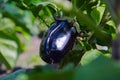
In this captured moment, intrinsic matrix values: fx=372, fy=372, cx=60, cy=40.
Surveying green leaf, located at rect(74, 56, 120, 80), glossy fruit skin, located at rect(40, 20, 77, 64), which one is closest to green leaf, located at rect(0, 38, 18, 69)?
glossy fruit skin, located at rect(40, 20, 77, 64)

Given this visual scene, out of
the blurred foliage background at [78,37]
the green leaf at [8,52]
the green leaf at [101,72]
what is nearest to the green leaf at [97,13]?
the blurred foliage background at [78,37]

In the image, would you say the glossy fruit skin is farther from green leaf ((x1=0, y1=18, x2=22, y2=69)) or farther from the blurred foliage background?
green leaf ((x1=0, y1=18, x2=22, y2=69))

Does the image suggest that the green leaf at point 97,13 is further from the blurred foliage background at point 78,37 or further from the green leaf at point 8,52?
the green leaf at point 8,52

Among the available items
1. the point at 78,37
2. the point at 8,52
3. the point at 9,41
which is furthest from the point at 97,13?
the point at 9,41

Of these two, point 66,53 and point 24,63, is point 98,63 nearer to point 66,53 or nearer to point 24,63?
point 66,53

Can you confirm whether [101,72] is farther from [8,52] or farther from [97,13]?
[8,52]

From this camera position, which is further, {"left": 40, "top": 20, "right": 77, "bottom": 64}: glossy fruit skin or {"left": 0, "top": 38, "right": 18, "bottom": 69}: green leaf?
{"left": 0, "top": 38, "right": 18, "bottom": 69}: green leaf
